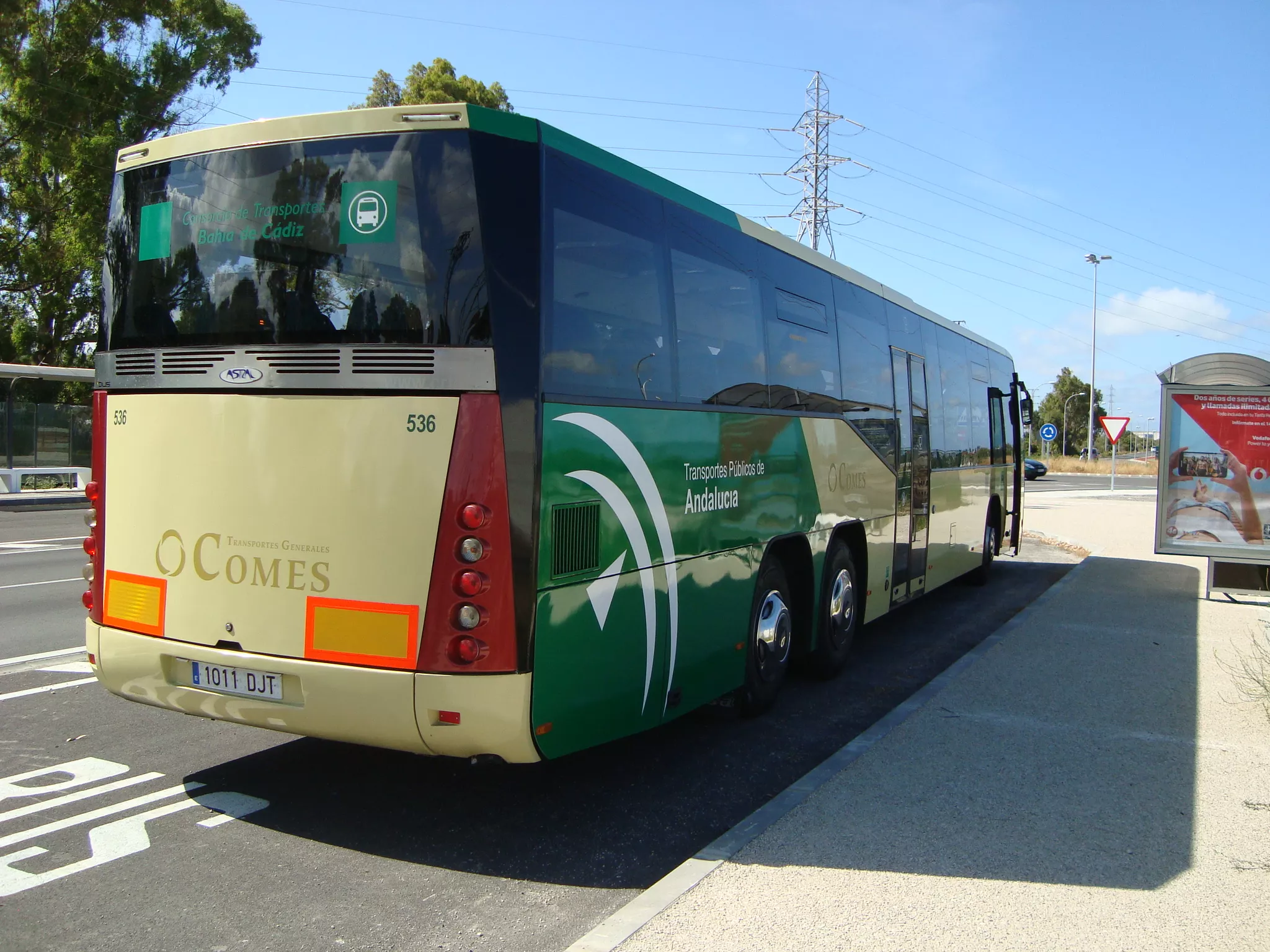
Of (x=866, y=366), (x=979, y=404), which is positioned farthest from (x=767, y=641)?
(x=979, y=404)

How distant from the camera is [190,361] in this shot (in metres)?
4.91

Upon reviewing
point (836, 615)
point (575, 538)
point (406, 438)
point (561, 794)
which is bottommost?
point (561, 794)

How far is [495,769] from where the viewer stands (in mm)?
5820

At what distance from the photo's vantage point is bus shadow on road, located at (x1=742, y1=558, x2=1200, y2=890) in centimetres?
→ 432

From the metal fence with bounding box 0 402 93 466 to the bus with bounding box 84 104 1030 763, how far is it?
23903mm

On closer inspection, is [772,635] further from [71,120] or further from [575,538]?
[71,120]

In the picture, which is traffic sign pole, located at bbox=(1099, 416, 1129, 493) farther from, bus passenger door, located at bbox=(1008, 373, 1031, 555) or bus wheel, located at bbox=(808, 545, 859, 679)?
bus wheel, located at bbox=(808, 545, 859, 679)

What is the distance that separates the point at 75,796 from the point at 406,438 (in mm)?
2637

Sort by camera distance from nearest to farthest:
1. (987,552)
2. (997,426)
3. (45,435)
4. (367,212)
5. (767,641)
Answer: (367,212), (767,641), (987,552), (997,426), (45,435)

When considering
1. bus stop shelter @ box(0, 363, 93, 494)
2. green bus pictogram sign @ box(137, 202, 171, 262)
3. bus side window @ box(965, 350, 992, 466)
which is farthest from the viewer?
bus stop shelter @ box(0, 363, 93, 494)

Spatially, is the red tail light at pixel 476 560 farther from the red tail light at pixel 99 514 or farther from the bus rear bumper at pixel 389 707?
the red tail light at pixel 99 514

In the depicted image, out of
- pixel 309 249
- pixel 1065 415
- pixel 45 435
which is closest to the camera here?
pixel 309 249

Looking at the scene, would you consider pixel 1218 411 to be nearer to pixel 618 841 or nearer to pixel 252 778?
pixel 618 841

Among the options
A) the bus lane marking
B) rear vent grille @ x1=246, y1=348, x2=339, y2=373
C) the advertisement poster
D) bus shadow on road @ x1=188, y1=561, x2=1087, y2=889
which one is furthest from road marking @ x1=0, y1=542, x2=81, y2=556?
the advertisement poster
